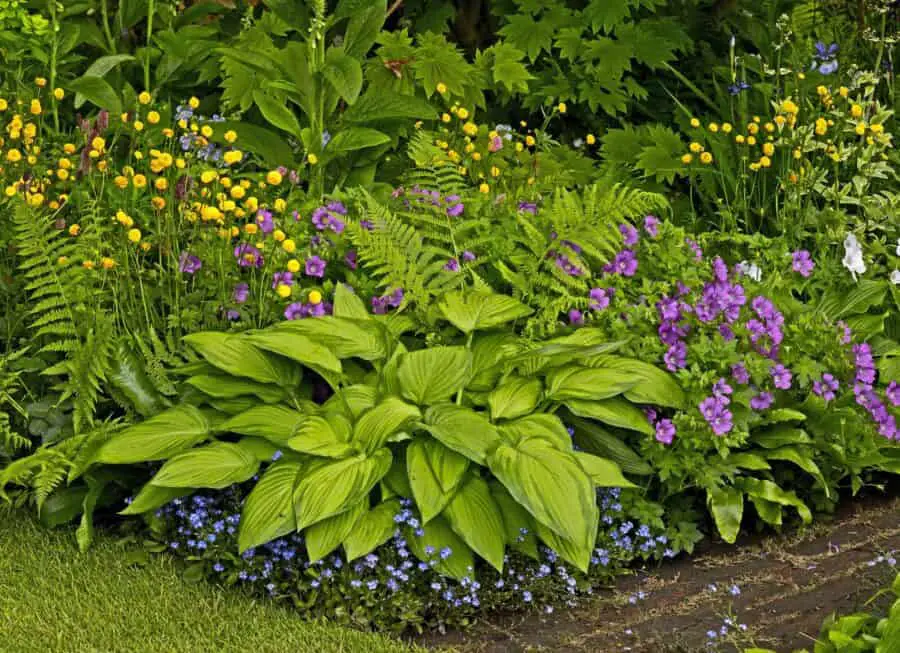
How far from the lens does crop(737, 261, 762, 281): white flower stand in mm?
4184

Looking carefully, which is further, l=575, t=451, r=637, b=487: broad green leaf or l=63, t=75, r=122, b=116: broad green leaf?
l=63, t=75, r=122, b=116: broad green leaf

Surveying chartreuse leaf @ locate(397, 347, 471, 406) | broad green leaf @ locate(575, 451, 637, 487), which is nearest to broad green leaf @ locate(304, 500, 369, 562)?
chartreuse leaf @ locate(397, 347, 471, 406)

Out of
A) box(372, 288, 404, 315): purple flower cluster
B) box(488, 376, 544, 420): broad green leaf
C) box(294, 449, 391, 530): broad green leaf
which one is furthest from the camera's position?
box(372, 288, 404, 315): purple flower cluster

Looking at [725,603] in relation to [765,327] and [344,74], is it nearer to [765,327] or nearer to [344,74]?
[765,327]

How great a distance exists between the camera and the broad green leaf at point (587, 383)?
11.8 feet

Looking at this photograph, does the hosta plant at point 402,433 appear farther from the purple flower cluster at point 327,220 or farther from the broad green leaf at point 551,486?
the purple flower cluster at point 327,220

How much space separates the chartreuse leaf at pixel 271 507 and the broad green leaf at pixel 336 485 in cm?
7

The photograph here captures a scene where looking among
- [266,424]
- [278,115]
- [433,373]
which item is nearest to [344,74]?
[278,115]

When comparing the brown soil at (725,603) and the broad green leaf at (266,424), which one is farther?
the broad green leaf at (266,424)

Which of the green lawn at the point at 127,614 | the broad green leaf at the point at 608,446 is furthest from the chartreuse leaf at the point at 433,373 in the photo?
the green lawn at the point at 127,614

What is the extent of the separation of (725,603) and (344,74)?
244 cm

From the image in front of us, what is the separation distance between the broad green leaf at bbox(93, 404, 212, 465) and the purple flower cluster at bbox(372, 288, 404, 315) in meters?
0.74

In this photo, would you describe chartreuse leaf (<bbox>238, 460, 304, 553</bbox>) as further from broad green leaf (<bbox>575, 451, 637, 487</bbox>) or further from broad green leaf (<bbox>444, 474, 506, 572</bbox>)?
broad green leaf (<bbox>575, 451, 637, 487</bbox>)

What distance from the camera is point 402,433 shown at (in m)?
3.43
